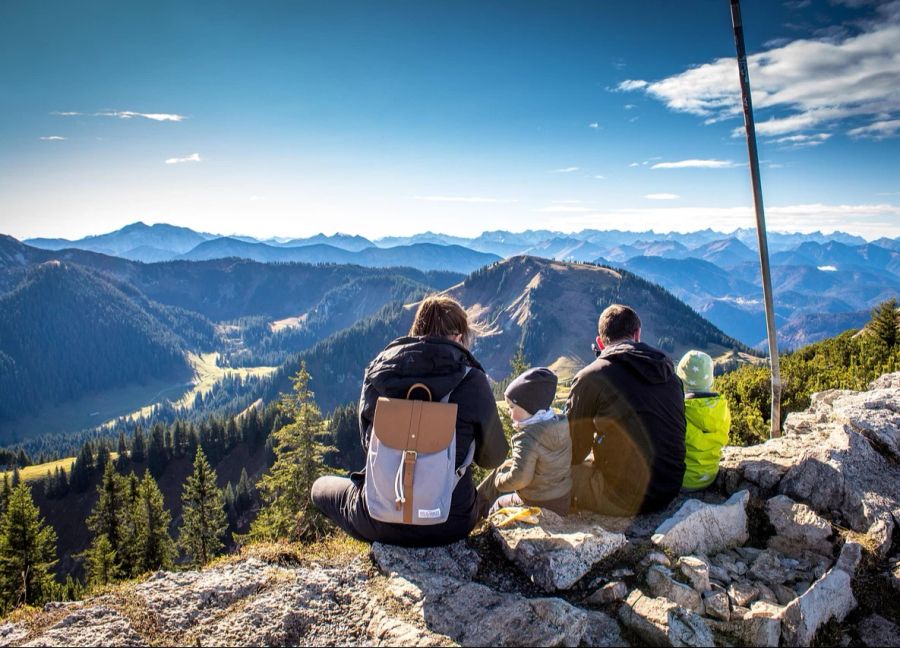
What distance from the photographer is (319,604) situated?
534 centimetres

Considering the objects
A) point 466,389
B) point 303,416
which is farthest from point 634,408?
point 303,416

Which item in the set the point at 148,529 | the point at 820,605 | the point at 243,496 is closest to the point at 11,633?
the point at 820,605

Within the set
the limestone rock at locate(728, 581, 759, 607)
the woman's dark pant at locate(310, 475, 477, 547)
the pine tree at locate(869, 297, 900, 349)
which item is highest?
the pine tree at locate(869, 297, 900, 349)

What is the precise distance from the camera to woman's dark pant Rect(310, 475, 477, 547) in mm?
6035

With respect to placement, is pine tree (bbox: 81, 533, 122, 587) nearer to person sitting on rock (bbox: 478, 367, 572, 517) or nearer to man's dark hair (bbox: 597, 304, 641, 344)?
person sitting on rock (bbox: 478, 367, 572, 517)

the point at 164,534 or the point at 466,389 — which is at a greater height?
the point at 466,389

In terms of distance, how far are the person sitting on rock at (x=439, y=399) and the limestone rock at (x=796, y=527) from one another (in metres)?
4.52

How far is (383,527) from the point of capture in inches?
236

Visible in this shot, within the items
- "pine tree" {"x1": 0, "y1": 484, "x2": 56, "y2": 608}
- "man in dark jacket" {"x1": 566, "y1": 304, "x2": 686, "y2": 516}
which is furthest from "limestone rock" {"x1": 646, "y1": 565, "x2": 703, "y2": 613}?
"pine tree" {"x1": 0, "y1": 484, "x2": 56, "y2": 608}

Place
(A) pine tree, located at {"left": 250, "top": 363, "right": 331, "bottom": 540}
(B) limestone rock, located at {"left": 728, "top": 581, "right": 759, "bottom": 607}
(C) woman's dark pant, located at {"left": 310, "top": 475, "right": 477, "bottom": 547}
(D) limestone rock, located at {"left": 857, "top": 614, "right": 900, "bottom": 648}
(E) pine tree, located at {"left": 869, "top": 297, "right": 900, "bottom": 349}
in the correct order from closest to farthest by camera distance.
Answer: (D) limestone rock, located at {"left": 857, "top": 614, "right": 900, "bottom": 648}
(B) limestone rock, located at {"left": 728, "top": 581, "right": 759, "bottom": 607}
(C) woman's dark pant, located at {"left": 310, "top": 475, "right": 477, "bottom": 547}
(E) pine tree, located at {"left": 869, "top": 297, "right": 900, "bottom": 349}
(A) pine tree, located at {"left": 250, "top": 363, "right": 331, "bottom": 540}

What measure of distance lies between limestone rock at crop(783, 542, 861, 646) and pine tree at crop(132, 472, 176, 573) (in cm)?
4501

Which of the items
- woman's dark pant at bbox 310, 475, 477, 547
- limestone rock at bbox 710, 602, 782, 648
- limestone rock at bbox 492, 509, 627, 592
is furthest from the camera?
woman's dark pant at bbox 310, 475, 477, 547

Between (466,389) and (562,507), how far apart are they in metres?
3.09

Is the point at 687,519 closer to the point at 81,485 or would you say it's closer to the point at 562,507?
the point at 562,507
